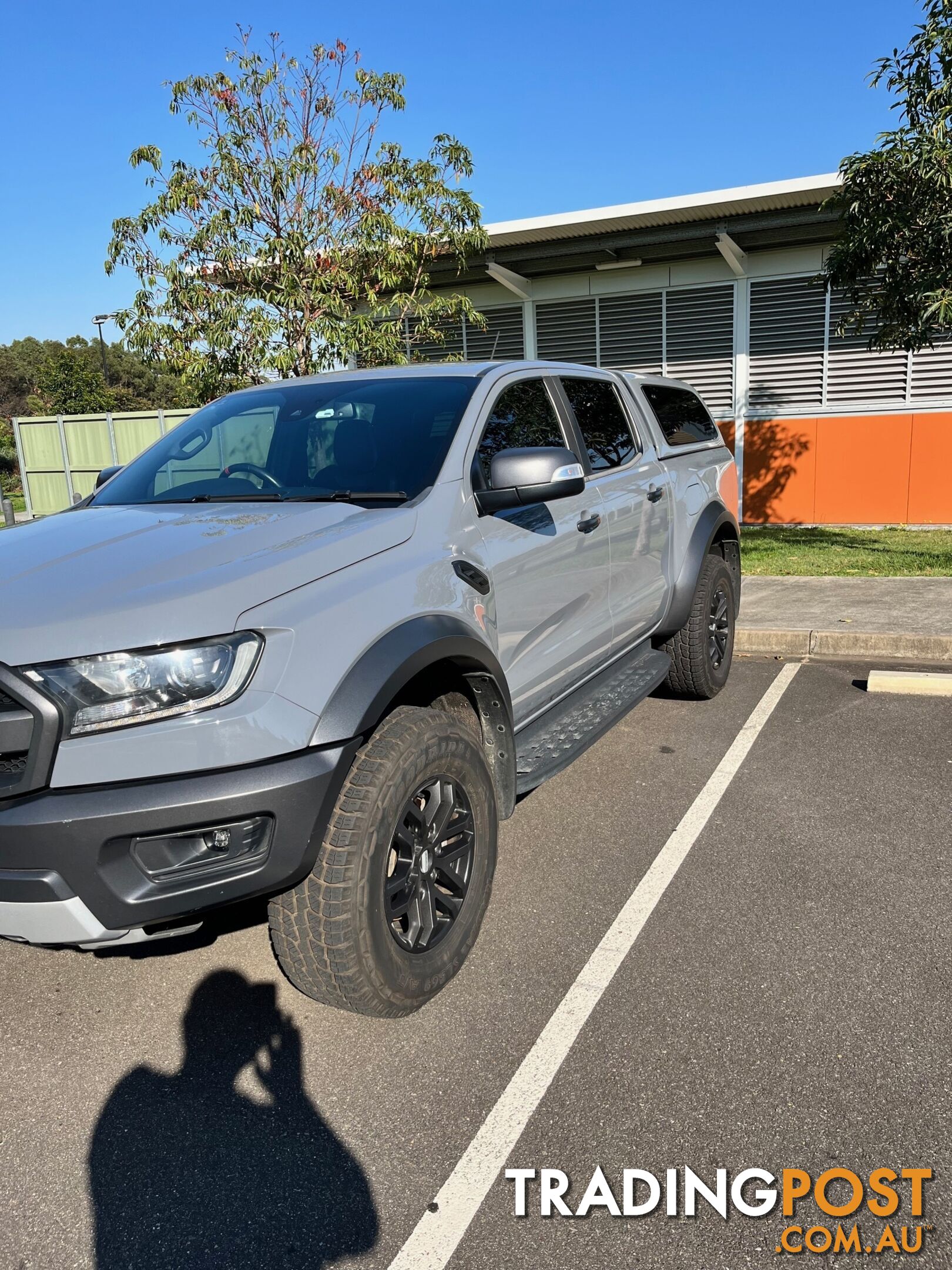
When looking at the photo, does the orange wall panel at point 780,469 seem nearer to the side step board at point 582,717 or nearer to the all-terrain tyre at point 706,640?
the all-terrain tyre at point 706,640

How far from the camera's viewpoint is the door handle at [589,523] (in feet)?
12.8

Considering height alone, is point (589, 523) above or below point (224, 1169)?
above

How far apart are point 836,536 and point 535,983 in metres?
10.4

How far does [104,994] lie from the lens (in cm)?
297

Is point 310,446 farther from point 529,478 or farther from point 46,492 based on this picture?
point 46,492

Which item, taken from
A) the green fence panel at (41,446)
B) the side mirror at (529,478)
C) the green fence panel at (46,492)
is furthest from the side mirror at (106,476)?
the green fence panel at (46,492)

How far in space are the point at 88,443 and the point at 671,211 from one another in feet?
35.5

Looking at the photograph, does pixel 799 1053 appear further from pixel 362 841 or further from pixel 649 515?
pixel 649 515

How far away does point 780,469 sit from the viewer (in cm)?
1316

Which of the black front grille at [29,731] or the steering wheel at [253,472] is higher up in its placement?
the steering wheel at [253,472]

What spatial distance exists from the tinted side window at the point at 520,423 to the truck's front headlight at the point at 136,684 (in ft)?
4.81

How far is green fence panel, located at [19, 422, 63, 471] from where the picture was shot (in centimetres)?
1727

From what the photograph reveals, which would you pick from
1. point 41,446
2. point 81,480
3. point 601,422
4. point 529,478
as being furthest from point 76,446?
Result: point 529,478

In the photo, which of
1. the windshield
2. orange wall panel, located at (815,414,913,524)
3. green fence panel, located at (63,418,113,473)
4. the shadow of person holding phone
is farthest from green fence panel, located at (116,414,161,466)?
the shadow of person holding phone
